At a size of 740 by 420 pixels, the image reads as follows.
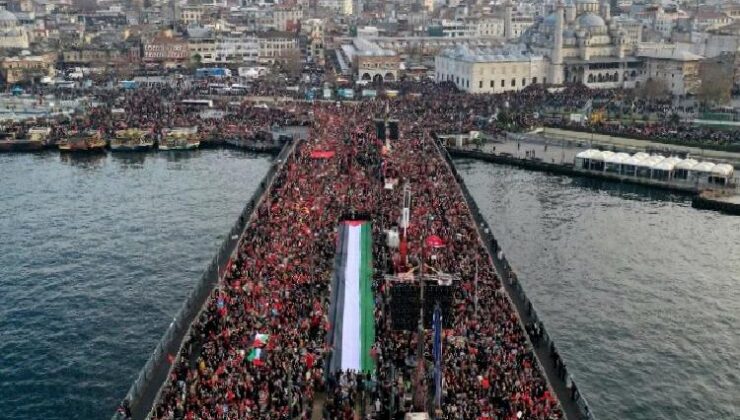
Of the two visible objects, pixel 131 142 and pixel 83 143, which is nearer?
pixel 83 143

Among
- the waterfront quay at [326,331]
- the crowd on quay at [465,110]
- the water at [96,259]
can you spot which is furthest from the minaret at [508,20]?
the waterfront quay at [326,331]

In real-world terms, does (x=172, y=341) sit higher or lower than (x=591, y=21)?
lower

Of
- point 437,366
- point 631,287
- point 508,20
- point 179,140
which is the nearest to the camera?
point 437,366

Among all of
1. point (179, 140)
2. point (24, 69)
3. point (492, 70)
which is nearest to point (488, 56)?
point (492, 70)

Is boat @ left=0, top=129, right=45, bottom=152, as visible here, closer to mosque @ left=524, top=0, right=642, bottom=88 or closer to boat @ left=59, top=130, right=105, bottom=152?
boat @ left=59, top=130, right=105, bottom=152

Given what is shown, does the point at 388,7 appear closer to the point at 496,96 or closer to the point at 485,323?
the point at 496,96

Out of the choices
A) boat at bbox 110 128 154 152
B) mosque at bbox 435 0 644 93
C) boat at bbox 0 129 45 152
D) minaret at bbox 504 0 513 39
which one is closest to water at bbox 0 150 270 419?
boat at bbox 110 128 154 152

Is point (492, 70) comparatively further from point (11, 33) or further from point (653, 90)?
point (11, 33)

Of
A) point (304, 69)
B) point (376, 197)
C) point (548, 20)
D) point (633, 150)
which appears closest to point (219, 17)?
point (304, 69)
